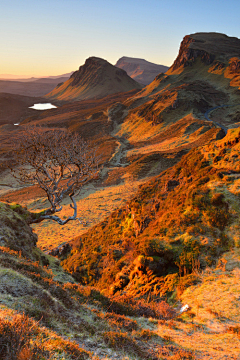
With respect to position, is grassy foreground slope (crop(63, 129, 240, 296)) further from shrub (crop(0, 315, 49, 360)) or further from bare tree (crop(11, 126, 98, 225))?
shrub (crop(0, 315, 49, 360))

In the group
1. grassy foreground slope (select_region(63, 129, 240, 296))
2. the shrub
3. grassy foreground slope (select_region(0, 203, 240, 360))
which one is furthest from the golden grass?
the shrub

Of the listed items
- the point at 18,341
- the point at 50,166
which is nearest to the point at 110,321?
the point at 18,341

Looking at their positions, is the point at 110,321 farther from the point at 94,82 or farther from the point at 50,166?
the point at 94,82

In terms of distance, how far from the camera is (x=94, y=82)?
172 m

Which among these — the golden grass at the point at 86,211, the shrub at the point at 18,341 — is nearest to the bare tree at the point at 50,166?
the golden grass at the point at 86,211

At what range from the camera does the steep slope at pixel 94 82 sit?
16529 cm

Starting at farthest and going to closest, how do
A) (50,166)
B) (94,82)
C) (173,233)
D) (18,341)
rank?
(94,82)
(50,166)
(173,233)
(18,341)

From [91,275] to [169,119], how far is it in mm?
56369

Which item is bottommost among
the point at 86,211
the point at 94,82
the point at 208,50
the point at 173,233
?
the point at 86,211

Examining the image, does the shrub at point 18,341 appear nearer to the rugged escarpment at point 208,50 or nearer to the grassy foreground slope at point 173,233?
the grassy foreground slope at point 173,233

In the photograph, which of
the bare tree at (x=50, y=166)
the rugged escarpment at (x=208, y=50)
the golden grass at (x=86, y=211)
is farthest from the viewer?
the rugged escarpment at (x=208, y=50)

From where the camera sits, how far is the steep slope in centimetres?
16529

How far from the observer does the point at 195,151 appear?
14062mm

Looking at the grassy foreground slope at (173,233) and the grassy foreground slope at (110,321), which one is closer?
the grassy foreground slope at (110,321)
